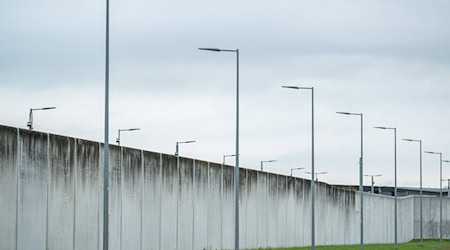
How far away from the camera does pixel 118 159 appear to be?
43625 millimetres

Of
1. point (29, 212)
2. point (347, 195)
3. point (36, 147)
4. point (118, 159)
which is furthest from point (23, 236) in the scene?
point (347, 195)

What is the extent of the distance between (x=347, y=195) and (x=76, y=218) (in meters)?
52.1

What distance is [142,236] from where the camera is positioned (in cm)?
4719

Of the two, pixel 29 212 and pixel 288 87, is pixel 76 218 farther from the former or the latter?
pixel 288 87

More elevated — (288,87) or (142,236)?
(288,87)

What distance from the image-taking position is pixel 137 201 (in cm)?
4631

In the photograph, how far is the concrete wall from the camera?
35.5m

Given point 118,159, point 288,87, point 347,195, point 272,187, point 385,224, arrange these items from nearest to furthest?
point 118,159, point 288,87, point 272,187, point 347,195, point 385,224

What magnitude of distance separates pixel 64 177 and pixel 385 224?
70986 mm

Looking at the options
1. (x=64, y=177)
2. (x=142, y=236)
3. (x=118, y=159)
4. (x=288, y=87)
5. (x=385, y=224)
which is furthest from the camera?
(x=385, y=224)

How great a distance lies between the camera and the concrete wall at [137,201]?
Result: 35500 mm

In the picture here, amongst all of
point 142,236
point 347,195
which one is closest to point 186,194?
point 142,236

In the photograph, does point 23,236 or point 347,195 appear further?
point 347,195

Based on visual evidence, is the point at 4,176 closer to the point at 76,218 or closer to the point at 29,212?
the point at 29,212
